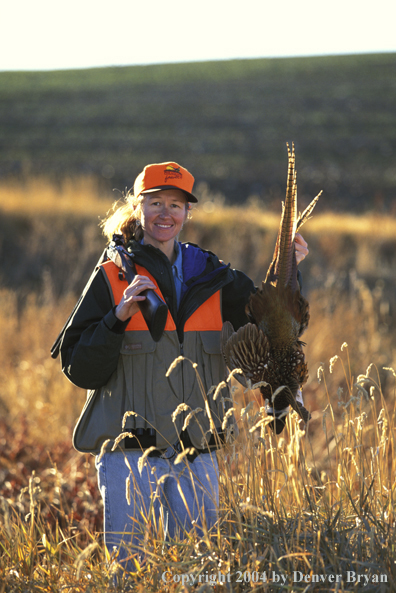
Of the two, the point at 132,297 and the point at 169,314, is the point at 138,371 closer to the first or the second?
the point at 169,314

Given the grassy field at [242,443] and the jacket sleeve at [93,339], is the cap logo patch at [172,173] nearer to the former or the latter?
the jacket sleeve at [93,339]

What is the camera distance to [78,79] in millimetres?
44562

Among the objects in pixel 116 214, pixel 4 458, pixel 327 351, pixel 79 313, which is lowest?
pixel 4 458

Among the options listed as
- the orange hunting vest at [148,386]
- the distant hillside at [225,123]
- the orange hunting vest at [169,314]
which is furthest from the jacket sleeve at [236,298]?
the distant hillside at [225,123]

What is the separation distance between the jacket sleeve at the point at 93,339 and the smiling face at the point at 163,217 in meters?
0.30

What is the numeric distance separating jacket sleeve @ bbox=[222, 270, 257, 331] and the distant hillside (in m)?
17.7

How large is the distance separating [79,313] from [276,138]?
1256 inches

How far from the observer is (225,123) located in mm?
35406

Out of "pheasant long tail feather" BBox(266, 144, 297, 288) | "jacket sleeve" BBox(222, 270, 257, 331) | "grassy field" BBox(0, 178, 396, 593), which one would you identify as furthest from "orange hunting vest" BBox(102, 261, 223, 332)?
"grassy field" BBox(0, 178, 396, 593)

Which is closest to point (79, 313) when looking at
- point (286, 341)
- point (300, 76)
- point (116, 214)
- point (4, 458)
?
point (116, 214)

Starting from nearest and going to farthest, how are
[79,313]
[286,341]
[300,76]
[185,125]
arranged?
[286,341], [79,313], [185,125], [300,76]

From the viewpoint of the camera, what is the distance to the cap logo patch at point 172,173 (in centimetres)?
262

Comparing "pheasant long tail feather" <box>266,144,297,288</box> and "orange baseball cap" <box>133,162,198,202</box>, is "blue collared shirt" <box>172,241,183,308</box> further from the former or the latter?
"pheasant long tail feather" <box>266,144,297,288</box>

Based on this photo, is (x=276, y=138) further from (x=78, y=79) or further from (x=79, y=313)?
(x=79, y=313)
